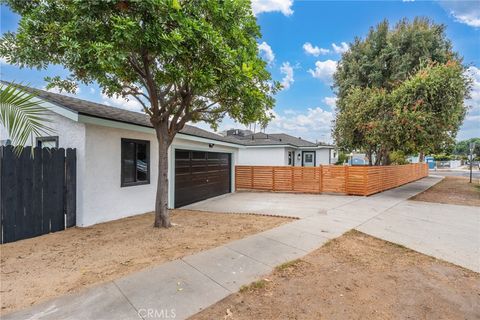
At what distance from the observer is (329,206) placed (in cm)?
925

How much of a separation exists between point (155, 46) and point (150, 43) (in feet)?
0.33

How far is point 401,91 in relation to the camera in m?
12.2

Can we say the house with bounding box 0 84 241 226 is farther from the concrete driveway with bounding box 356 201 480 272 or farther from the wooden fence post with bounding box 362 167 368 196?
the wooden fence post with bounding box 362 167 368 196

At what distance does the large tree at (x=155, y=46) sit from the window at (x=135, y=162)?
70.2 inches

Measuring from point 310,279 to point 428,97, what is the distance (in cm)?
1189

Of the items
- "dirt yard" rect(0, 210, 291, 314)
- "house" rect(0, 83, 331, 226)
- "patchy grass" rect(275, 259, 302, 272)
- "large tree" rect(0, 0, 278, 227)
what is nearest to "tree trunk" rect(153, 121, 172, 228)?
"large tree" rect(0, 0, 278, 227)

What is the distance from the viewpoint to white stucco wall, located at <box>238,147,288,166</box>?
57.3 ft

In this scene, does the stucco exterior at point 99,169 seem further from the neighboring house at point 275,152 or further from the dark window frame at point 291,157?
the dark window frame at point 291,157

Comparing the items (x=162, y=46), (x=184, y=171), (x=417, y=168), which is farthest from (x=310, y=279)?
(x=417, y=168)

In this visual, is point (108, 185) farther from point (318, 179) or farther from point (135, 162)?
point (318, 179)

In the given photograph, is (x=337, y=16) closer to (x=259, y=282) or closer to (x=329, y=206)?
(x=329, y=206)
